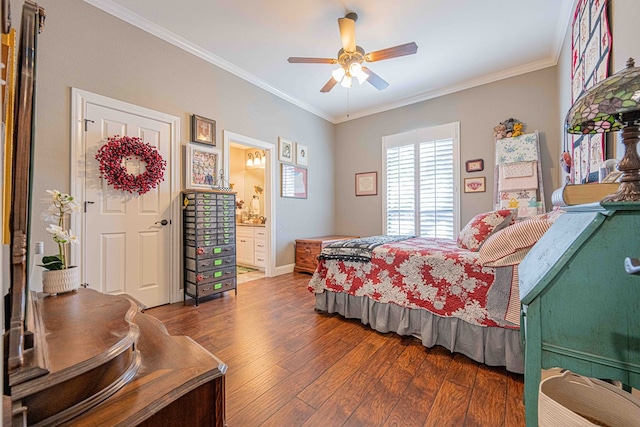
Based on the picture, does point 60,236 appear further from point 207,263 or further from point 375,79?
point 375,79

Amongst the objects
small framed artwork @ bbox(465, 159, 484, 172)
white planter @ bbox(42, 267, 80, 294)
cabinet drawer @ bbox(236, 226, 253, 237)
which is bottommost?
white planter @ bbox(42, 267, 80, 294)

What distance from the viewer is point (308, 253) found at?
178 inches

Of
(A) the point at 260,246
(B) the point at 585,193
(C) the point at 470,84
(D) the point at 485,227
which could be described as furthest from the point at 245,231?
(B) the point at 585,193

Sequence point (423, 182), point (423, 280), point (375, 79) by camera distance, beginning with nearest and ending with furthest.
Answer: point (423, 280) < point (375, 79) < point (423, 182)

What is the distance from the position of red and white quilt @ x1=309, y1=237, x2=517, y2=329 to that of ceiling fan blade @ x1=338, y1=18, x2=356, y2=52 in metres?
1.96

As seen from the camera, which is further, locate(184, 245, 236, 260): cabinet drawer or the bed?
locate(184, 245, 236, 260): cabinet drawer

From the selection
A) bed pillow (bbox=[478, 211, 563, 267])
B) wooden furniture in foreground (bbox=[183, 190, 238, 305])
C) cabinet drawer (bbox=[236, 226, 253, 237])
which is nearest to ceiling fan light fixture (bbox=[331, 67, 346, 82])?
wooden furniture in foreground (bbox=[183, 190, 238, 305])

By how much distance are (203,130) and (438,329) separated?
331 cm

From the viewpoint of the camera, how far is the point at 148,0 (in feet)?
8.29

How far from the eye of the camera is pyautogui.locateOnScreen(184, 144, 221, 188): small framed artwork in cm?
321

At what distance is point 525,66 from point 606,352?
4.19 metres

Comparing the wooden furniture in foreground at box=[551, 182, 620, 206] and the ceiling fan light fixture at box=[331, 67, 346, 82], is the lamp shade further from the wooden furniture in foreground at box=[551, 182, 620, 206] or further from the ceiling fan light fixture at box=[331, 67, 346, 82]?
the ceiling fan light fixture at box=[331, 67, 346, 82]

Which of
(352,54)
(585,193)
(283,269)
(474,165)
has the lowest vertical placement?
(283,269)

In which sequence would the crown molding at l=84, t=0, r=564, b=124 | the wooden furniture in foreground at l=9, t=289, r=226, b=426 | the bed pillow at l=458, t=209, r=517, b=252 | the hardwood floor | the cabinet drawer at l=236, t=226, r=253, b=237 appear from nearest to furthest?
the wooden furniture in foreground at l=9, t=289, r=226, b=426 → the hardwood floor → the bed pillow at l=458, t=209, r=517, b=252 → the crown molding at l=84, t=0, r=564, b=124 → the cabinet drawer at l=236, t=226, r=253, b=237
